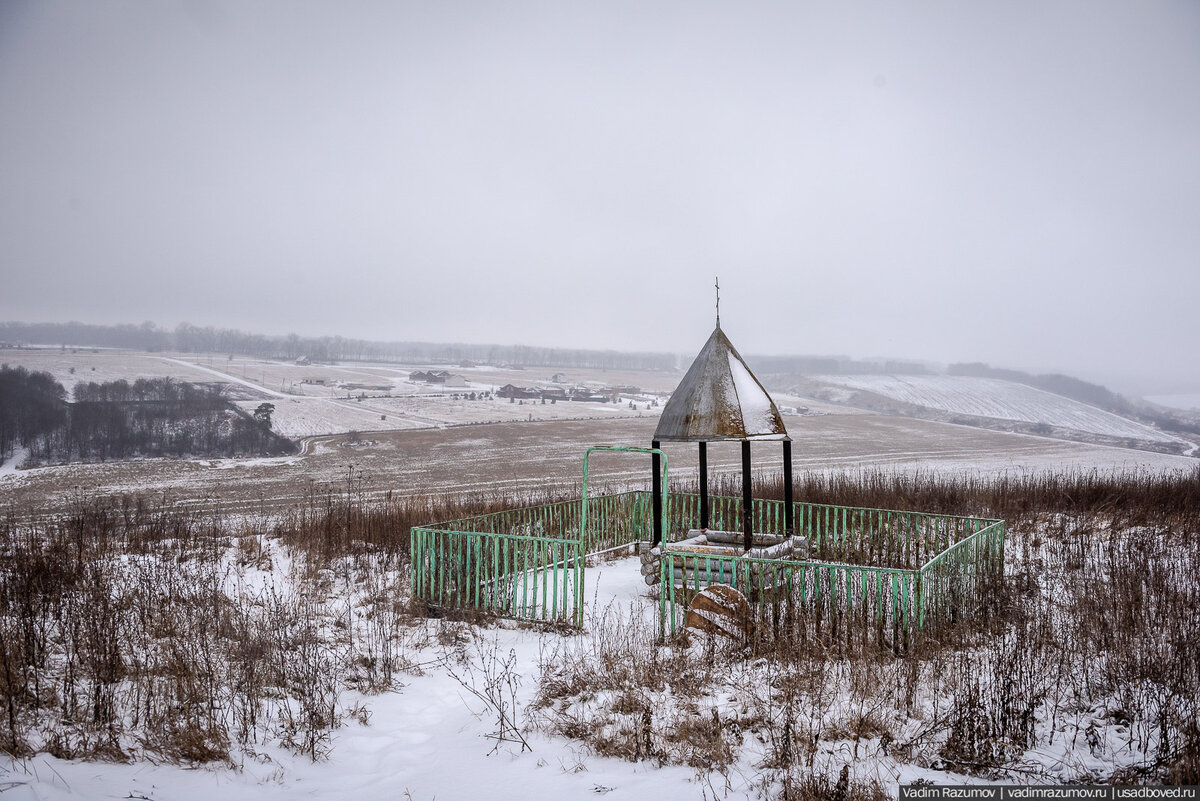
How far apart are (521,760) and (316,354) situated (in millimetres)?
115653

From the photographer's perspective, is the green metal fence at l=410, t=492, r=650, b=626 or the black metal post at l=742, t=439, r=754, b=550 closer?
the green metal fence at l=410, t=492, r=650, b=626

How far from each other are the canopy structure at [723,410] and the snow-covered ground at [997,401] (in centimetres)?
5917

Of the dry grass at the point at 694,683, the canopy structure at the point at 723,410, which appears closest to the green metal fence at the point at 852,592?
the dry grass at the point at 694,683

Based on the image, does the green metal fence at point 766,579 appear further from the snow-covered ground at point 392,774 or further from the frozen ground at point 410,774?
the snow-covered ground at point 392,774

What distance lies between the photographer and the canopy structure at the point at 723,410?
9.99m

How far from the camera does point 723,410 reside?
1012cm

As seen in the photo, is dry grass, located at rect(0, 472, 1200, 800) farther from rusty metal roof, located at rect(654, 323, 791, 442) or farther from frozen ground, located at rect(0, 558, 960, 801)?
rusty metal roof, located at rect(654, 323, 791, 442)

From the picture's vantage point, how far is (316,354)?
11075cm

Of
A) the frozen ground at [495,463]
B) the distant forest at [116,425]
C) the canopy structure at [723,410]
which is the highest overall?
the canopy structure at [723,410]

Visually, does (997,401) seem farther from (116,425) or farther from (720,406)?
(116,425)

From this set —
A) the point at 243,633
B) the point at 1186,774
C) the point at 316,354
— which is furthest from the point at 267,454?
the point at 316,354

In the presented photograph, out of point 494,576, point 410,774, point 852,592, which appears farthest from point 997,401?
point 410,774

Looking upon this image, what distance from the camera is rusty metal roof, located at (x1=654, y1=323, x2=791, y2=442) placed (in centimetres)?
998

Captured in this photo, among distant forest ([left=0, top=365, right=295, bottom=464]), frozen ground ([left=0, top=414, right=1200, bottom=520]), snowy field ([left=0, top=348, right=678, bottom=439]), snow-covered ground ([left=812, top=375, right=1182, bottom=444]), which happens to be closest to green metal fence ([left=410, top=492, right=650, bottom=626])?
frozen ground ([left=0, top=414, right=1200, bottom=520])
